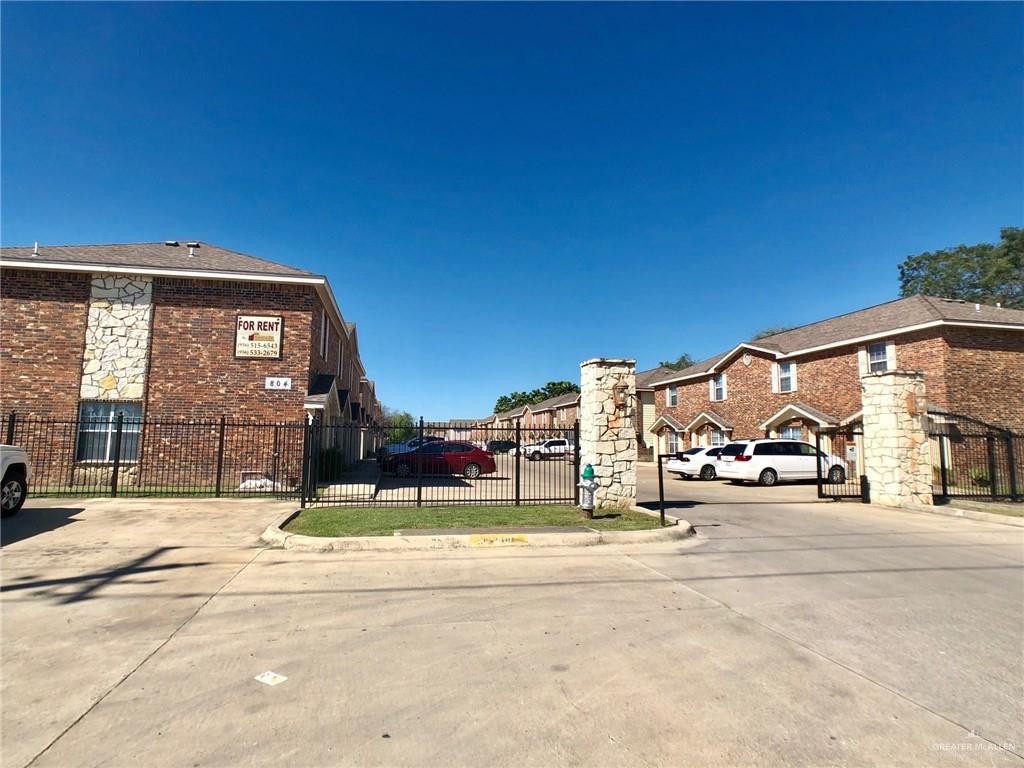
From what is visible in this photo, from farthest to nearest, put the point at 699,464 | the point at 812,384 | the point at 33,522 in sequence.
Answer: the point at 812,384 → the point at 699,464 → the point at 33,522

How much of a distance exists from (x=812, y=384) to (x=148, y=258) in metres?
28.1

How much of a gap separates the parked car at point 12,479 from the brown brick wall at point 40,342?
23.0 ft

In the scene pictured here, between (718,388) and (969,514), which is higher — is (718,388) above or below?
above

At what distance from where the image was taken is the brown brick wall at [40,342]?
15578 mm

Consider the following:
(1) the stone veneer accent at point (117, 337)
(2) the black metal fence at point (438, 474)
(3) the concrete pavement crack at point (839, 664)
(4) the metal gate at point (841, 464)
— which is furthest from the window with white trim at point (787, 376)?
(1) the stone veneer accent at point (117, 337)

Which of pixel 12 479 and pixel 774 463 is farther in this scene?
pixel 774 463

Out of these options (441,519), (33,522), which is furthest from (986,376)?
(33,522)

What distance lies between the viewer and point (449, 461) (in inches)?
853

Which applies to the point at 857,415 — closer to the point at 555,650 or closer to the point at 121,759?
the point at 555,650

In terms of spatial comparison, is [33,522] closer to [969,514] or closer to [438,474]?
[438,474]

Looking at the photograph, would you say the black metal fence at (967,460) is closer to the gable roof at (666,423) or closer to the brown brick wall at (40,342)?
the gable roof at (666,423)

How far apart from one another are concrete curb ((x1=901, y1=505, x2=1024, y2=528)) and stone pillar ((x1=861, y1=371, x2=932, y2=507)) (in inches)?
18.9

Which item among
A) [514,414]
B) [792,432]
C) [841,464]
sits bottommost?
[841,464]

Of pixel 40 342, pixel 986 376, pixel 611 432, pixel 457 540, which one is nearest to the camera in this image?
pixel 457 540
